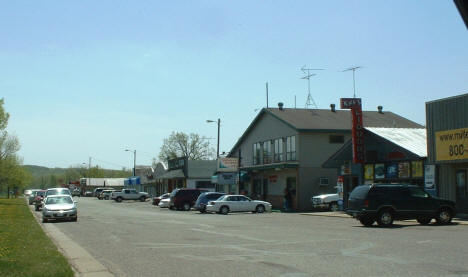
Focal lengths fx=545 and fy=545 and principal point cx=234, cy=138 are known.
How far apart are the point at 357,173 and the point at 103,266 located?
27.0m

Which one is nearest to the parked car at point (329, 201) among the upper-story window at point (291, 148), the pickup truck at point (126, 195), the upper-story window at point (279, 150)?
the upper-story window at point (291, 148)

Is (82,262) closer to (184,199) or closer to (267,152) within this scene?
(184,199)

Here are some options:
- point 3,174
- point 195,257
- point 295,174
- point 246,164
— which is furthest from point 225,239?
point 3,174

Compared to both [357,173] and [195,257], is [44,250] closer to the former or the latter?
[195,257]

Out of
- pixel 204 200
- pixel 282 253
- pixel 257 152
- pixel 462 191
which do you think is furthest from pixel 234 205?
pixel 282 253

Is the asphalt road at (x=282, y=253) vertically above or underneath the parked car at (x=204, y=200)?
underneath

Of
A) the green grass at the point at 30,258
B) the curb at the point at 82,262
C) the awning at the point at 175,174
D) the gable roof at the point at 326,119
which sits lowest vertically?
the curb at the point at 82,262

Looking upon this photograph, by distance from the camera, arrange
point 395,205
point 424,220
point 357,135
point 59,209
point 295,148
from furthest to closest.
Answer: point 295,148
point 357,135
point 59,209
point 424,220
point 395,205

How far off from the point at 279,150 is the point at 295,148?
3.27 m

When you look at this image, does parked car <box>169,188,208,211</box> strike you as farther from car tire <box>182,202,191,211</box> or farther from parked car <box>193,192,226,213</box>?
parked car <box>193,192,226,213</box>

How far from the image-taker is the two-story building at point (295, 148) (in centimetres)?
4353

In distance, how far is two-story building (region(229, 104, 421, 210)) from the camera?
4353 cm

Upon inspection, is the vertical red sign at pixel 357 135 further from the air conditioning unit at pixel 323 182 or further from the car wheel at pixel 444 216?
the air conditioning unit at pixel 323 182

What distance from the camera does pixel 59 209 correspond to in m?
29.0
